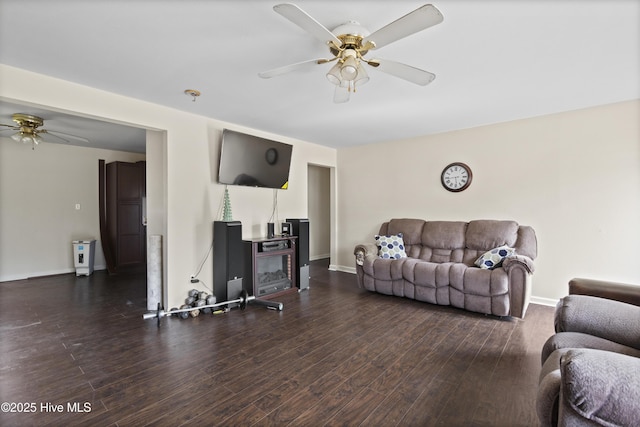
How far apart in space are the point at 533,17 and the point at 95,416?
11.3 ft

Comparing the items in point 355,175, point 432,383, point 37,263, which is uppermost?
point 355,175

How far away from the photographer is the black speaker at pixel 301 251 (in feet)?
14.4

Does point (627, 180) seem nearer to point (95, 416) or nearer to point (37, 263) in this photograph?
point (95, 416)

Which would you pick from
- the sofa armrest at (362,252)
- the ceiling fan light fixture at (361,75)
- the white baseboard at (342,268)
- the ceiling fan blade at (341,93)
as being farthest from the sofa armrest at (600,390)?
the white baseboard at (342,268)

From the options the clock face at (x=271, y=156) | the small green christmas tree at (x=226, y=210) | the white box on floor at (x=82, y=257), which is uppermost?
the clock face at (x=271, y=156)

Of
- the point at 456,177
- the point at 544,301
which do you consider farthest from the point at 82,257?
the point at 544,301

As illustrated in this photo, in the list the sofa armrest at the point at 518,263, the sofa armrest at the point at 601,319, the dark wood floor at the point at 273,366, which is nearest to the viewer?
the sofa armrest at the point at 601,319

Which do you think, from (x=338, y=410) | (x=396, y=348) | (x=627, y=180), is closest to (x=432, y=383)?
(x=396, y=348)

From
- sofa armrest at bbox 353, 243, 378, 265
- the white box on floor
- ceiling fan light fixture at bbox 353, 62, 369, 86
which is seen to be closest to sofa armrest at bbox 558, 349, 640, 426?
A: ceiling fan light fixture at bbox 353, 62, 369, 86

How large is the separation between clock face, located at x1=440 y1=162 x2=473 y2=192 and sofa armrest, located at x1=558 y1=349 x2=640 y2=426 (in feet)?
11.9

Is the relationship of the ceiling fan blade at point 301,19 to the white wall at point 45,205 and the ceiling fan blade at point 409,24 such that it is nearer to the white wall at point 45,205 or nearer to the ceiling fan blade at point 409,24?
the ceiling fan blade at point 409,24

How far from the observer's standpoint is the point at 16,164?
4914 millimetres

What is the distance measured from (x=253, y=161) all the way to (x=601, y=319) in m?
3.69

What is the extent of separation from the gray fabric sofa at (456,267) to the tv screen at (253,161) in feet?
5.40
